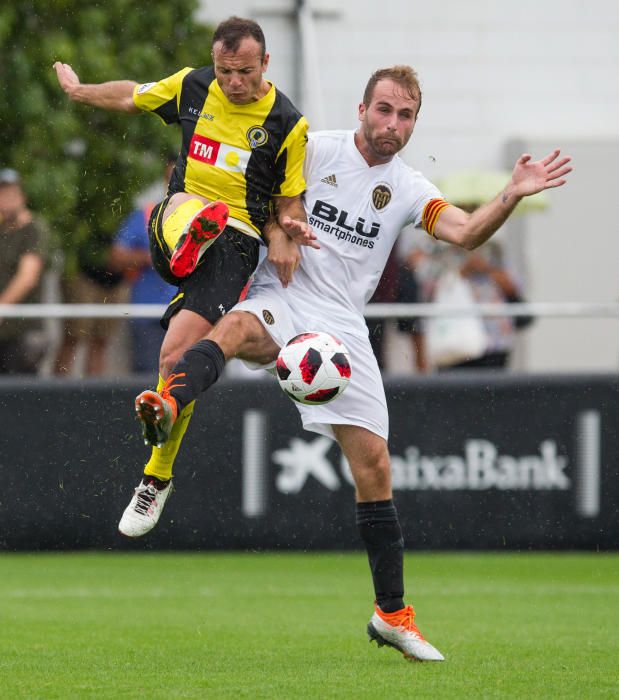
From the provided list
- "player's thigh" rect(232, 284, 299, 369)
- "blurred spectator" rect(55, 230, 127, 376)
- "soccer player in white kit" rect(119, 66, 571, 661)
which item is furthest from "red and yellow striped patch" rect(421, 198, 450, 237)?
"blurred spectator" rect(55, 230, 127, 376)

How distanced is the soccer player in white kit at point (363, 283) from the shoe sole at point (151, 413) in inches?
18.1

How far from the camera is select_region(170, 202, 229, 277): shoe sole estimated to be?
7598 millimetres

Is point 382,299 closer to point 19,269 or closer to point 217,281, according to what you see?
point 19,269

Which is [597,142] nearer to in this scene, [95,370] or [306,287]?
[95,370]

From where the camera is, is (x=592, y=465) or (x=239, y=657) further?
(x=592, y=465)

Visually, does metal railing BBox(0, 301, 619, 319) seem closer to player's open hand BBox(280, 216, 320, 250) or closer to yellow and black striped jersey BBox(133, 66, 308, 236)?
yellow and black striped jersey BBox(133, 66, 308, 236)

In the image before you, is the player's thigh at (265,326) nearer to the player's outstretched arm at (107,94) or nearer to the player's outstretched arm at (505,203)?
the player's outstretched arm at (505,203)

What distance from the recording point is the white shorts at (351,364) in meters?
7.90

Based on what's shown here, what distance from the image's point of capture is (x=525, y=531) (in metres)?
12.6

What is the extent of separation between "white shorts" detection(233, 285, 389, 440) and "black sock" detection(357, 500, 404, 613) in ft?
1.21

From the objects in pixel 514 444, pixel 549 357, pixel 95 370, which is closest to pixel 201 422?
pixel 95 370

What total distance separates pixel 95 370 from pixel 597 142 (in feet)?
20.9

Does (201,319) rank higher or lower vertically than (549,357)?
higher

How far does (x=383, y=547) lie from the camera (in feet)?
26.3
